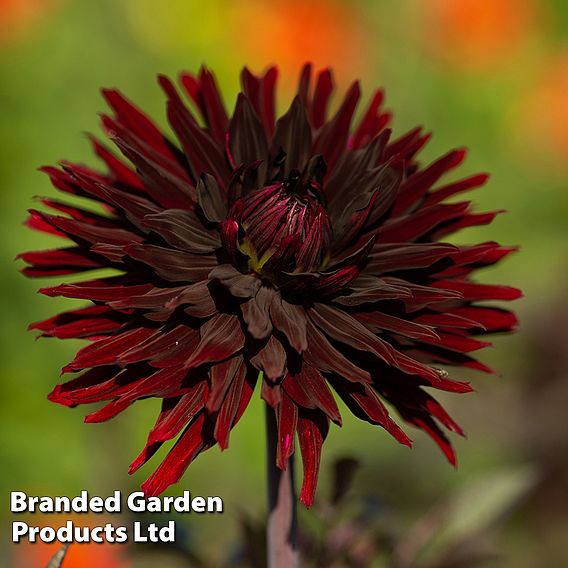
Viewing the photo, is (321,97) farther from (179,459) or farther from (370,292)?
(179,459)

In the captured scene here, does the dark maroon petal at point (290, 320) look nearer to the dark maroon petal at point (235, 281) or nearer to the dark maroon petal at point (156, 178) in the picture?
the dark maroon petal at point (235, 281)

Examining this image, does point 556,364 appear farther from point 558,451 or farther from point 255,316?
point 255,316

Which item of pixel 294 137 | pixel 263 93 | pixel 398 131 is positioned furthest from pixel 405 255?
pixel 398 131

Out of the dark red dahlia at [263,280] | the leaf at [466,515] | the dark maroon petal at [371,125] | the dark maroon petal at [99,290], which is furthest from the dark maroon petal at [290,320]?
the leaf at [466,515]

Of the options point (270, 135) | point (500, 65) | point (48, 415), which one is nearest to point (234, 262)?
point (270, 135)

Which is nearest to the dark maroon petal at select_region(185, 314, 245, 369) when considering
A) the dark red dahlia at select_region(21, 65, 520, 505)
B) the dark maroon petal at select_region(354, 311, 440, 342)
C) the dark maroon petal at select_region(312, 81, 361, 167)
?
the dark red dahlia at select_region(21, 65, 520, 505)

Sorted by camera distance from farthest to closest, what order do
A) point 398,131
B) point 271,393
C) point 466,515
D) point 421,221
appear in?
1. point 398,131
2. point 466,515
3. point 421,221
4. point 271,393
